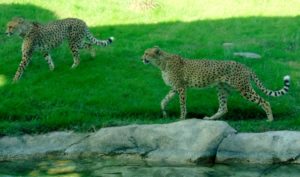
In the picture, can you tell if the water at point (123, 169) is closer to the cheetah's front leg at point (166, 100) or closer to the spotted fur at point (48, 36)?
the cheetah's front leg at point (166, 100)

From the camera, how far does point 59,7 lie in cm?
2478

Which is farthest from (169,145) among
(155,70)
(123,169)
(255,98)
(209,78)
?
(155,70)

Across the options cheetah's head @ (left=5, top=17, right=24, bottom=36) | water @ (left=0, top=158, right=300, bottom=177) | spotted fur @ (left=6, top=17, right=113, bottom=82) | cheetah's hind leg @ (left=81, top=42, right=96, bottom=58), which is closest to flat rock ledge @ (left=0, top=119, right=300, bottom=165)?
water @ (left=0, top=158, right=300, bottom=177)

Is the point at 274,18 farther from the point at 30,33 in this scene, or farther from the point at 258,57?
the point at 30,33

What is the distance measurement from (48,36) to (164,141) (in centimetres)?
622

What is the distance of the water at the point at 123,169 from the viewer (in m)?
12.6

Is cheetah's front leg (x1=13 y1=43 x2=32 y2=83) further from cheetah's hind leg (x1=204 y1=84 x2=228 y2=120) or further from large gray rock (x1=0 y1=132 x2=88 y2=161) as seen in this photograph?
cheetah's hind leg (x1=204 y1=84 x2=228 y2=120)

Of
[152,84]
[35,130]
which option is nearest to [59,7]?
[152,84]

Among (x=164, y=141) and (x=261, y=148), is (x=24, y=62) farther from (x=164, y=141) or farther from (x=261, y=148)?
(x=261, y=148)

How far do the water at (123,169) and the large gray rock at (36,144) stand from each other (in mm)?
384

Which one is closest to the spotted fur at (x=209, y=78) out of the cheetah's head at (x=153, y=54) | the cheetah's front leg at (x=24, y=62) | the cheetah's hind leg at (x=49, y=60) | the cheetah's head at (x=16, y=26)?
the cheetah's head at (x=153, y=54)

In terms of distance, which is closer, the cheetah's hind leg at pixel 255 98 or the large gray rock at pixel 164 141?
the large gray rock at pixel 164 141

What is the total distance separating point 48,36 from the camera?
1870 cm

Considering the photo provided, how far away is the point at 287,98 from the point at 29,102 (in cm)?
603
